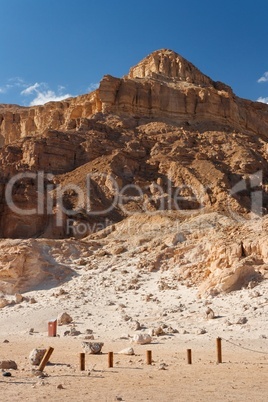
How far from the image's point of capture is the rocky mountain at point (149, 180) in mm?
21984

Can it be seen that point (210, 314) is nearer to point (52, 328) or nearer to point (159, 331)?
point (159, 331)

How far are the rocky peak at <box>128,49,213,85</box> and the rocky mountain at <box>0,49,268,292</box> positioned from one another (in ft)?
9.53

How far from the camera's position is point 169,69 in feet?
227

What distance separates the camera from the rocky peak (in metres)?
68.0

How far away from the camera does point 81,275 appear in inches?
877

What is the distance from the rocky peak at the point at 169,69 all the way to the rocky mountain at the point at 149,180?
2.90 meters

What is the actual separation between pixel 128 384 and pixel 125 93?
50268mm

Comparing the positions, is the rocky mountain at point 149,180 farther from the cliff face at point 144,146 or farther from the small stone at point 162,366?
the small stone at point 162,366

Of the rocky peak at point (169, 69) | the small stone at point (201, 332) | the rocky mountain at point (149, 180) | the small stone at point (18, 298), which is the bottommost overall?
the small stone at point (201, 332)

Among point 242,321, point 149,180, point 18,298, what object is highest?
point 149,180

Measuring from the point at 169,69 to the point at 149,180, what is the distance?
1292 inches

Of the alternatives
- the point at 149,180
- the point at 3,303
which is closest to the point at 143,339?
the point at 3,303

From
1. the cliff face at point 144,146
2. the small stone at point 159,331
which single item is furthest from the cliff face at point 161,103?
the small stone at point 159,331

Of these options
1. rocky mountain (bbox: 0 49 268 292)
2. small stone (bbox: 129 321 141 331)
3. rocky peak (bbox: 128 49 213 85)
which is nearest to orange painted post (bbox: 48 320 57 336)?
small stone (bbox: 129 321 141 331)
